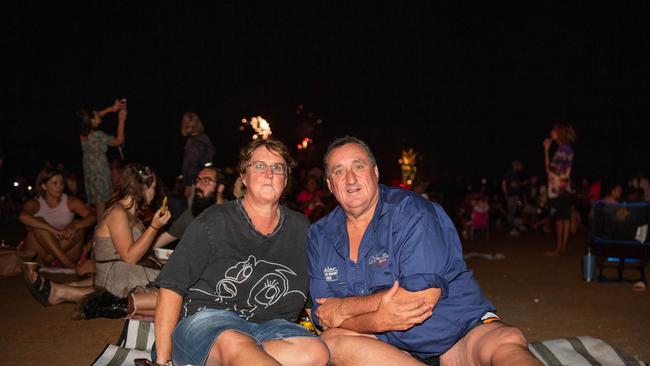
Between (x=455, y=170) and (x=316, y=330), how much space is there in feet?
160

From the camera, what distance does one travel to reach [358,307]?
10.6 ft

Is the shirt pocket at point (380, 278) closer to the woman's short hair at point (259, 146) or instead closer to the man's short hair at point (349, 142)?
the man's short hair at point (349, 142)

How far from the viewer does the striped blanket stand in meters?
4.01

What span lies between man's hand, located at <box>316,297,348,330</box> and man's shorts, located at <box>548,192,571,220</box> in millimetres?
7858

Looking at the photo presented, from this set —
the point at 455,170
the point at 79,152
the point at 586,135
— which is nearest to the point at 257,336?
the point at 79,152

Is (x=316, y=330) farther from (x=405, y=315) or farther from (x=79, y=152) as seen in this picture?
(x=79, y=152)

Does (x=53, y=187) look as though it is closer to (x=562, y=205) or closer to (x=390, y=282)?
(x=390, y=282)

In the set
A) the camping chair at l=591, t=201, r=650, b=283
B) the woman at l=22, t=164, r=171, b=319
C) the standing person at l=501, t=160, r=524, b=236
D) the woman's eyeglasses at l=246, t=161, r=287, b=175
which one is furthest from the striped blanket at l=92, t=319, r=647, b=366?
the standing person at l=501, t=160, r=524, b=236

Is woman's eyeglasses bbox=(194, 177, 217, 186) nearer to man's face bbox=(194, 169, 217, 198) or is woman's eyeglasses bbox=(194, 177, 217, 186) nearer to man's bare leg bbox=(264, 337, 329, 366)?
man's face bbox=(194, 169, 217, 198)

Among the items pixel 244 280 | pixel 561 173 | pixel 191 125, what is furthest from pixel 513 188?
pixel 244 280

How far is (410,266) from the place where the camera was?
312 cm

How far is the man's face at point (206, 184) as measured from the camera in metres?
6.06

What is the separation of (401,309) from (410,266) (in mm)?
233

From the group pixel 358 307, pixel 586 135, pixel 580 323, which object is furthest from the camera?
pixel 586 135
